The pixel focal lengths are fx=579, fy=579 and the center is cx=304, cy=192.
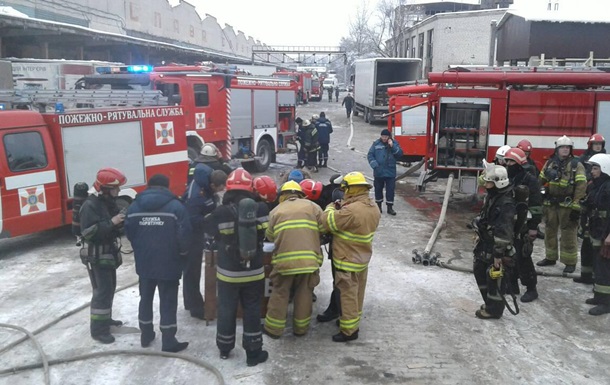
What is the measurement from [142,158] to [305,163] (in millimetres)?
6810

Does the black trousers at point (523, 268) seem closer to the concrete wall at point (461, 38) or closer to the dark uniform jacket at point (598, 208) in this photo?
the dark uniform jacket at point (598, 208)

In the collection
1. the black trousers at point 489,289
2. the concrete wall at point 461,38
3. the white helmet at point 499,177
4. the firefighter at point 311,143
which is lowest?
the black trousers at point 489,289

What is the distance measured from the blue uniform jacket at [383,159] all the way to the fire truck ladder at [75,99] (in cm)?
404

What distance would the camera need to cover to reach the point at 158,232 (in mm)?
4934

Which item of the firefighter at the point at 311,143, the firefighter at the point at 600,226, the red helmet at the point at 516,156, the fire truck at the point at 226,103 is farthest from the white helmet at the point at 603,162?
the firefighter at the point at 311,143

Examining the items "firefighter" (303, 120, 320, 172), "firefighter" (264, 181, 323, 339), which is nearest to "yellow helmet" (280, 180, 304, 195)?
"firefighter" (264, 181, 323, 339)

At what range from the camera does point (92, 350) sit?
5.19 meters

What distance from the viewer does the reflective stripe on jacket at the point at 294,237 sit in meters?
5.14

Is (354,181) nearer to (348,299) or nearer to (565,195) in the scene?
(348,299)

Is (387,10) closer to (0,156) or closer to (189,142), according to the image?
(189,142)

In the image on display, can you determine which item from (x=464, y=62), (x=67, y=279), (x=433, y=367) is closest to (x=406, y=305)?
(x=433, y=367)

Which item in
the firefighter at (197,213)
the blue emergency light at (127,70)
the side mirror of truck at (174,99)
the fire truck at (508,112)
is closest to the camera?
the firefighter at (197,213)

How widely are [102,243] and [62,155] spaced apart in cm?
360

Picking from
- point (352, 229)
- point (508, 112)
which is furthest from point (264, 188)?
point (508, 112)
